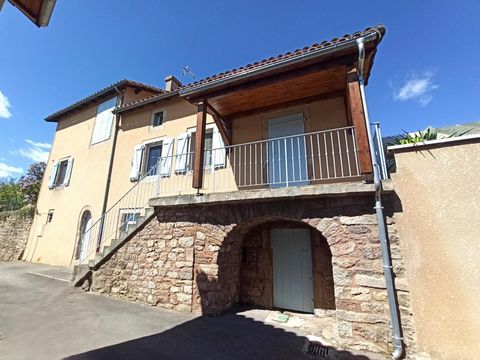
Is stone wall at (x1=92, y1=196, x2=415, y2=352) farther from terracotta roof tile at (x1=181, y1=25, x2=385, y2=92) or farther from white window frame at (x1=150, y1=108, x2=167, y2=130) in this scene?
white window frame at (x1=150, y1=108, x2=167, y2=130)

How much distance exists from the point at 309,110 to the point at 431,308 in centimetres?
479

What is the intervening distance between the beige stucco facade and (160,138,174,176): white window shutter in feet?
0.55

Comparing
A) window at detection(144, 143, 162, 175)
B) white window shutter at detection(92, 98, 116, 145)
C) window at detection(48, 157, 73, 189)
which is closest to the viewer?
window at detection(144, 143, 162, 175)

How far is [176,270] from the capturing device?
5.38 metres

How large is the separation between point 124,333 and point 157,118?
24.4 ft

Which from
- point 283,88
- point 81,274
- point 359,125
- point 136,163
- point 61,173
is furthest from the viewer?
point 61,173

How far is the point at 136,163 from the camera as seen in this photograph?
893 centimetres

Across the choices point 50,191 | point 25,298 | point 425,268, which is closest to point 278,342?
point 425,268

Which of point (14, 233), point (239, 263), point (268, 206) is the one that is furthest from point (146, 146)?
point (14, 233)

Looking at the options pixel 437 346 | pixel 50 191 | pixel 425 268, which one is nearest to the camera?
pixel 437 346

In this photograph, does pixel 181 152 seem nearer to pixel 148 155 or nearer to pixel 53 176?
pixel 148 155

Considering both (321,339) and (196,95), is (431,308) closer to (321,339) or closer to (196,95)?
(321,339)

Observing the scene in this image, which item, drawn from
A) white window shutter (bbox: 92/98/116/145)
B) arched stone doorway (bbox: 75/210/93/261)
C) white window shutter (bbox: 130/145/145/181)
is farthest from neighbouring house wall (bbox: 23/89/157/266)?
white window shutter (bbox: 130/145/145/181)

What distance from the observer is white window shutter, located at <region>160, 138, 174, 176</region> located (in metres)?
8.14
